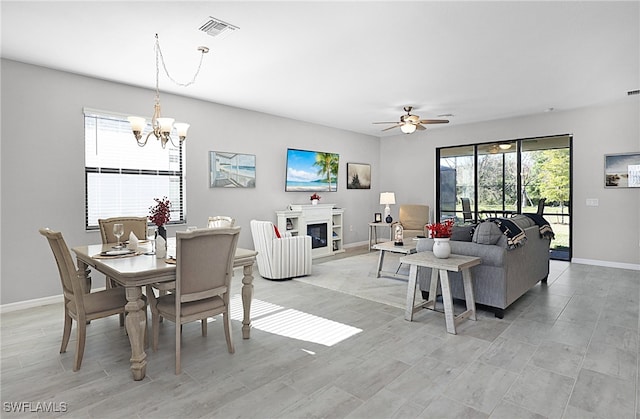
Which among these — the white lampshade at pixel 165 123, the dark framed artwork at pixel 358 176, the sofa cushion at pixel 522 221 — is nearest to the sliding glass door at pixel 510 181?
the sofa cushion at pixel 522 221

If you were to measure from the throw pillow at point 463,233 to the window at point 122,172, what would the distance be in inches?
148

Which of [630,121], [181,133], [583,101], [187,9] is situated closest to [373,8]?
[187,9]

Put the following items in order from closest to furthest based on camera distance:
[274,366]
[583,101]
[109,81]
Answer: [274,366]
[109,81]
[583,101]

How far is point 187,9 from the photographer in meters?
2.73

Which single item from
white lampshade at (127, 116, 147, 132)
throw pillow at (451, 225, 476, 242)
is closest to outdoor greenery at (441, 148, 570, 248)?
throw pillow at (451, 225, 476, 242)

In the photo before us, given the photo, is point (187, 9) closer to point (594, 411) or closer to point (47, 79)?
point (47, 79)

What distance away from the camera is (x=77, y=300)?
241 centimetres

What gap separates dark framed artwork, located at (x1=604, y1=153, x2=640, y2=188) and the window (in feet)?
22.2

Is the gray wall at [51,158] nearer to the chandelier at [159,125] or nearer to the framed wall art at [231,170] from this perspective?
the framed wall art at [231,170]

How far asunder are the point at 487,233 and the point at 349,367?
6.52ft

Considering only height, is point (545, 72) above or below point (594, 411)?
above

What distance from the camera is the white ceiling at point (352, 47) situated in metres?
2.77

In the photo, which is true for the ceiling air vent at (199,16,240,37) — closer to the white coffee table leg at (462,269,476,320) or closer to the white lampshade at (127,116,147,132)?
the white lampshade at (127,116,147,132)

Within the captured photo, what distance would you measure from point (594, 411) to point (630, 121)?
18.0 feet
